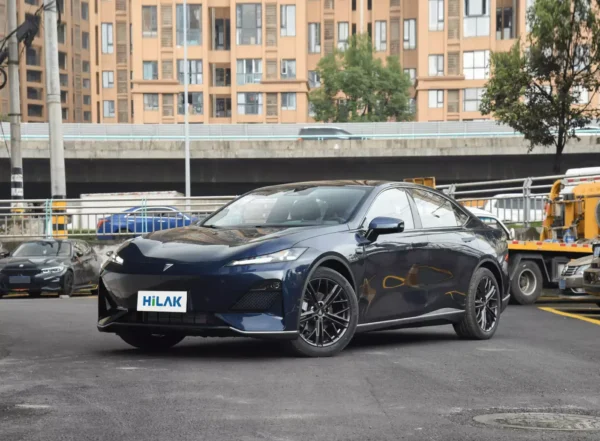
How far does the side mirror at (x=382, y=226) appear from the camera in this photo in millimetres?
8797

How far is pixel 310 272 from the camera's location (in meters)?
8.13

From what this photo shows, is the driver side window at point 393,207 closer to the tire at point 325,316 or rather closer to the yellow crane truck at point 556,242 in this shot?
the tire at point 325,316

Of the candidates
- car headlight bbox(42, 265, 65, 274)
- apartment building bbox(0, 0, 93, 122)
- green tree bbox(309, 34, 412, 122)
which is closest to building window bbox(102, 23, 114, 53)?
apartment building bbox(0, 0, 93, 122)

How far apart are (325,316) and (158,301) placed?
4.21 ft

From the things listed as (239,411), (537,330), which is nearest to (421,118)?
A: (537,330)

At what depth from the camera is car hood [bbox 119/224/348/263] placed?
26.2ft

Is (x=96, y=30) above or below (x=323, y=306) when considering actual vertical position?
above

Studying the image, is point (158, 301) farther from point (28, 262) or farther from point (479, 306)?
point (28, 262)

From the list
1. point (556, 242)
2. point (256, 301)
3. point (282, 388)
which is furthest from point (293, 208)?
point (556, 242)

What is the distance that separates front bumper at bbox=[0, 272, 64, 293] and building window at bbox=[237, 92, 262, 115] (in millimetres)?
63808

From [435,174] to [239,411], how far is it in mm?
48147

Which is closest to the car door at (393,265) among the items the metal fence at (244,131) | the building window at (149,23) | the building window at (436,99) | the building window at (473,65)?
the metal fence at (244,131)

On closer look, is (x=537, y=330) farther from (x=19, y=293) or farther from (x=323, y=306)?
(x=19, y=293)

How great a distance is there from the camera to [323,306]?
8.28 metres
